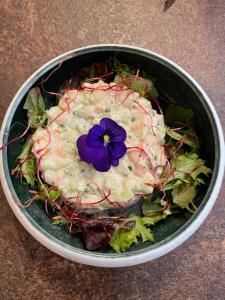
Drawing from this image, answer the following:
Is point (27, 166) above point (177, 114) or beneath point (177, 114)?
beneath

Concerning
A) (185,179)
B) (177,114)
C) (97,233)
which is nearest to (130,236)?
(97,233)

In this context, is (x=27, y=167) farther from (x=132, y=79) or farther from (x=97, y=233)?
(x=132, y=79)

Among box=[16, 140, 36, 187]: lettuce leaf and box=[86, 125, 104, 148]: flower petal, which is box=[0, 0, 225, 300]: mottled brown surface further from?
box=[86, 125, 104, 148]: flower petal

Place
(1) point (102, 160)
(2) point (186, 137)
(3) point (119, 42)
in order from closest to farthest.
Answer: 1. (1) point (102, 160)
2. (2) point (186, 137)
3. (3) point (119, 42)

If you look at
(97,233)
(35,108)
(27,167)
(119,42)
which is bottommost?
(97,233)

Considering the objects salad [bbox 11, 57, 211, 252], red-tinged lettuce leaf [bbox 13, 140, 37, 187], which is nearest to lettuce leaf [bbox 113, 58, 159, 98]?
salad [bbox 11, 57, 211, 252]

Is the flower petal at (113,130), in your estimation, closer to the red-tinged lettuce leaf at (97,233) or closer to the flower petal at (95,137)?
the flower petal at (95,137)

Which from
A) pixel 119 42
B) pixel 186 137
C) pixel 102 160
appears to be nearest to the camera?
pixel 102 160

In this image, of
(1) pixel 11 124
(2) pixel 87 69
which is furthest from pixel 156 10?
(1) pixel 11 124
